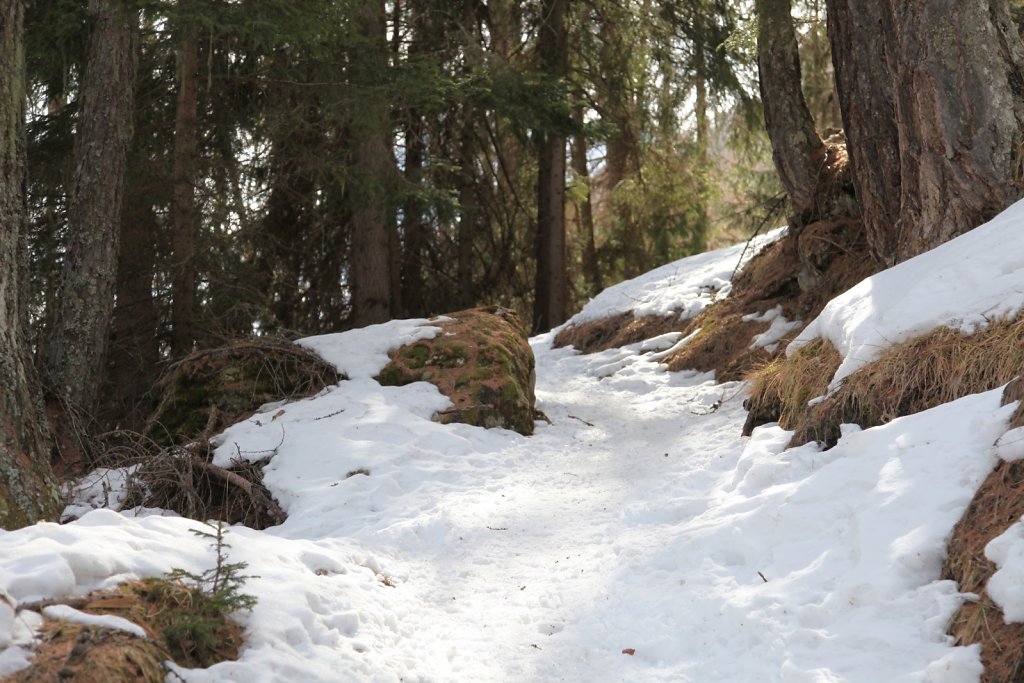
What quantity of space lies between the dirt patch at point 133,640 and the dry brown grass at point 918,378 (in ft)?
11.4

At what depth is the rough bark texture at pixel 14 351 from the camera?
14.3ft

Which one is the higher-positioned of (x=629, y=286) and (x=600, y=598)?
(x=629, y=286)

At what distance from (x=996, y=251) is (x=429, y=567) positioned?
3.78 m

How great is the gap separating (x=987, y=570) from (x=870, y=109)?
4.86 metres

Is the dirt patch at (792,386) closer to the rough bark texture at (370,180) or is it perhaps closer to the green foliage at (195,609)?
the green foliage at (195,609)

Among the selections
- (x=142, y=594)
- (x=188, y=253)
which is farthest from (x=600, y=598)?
(x=188, y=253)

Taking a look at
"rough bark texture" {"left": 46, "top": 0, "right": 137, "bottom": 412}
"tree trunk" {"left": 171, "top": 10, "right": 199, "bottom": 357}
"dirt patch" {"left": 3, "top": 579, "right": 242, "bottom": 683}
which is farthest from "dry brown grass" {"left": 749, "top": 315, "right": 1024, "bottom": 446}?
"tree trunk" {"left": 171, "top": 10, "right": 199, "bottom": 357}

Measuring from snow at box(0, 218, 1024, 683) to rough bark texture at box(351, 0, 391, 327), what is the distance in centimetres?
407

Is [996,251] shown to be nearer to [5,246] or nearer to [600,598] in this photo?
[600,598]

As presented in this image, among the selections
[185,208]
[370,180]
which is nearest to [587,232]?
[370,180]

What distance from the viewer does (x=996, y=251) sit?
16.9 ft

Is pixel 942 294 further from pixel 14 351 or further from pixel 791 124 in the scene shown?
pixel 14 351

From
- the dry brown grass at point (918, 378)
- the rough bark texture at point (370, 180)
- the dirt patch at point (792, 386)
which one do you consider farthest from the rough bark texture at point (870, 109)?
the rough bark texture at point (370, 180)

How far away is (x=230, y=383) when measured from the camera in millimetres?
7789
